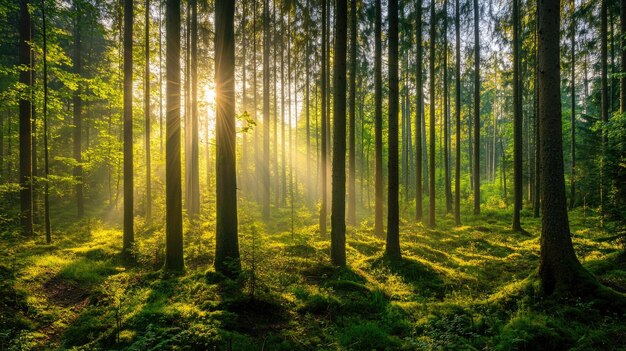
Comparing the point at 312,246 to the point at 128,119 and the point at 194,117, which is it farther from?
the point at 194,117

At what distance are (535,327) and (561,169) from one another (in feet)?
10.4

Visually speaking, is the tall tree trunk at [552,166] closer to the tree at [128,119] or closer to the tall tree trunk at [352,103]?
the tall tree trunk at [352,103]

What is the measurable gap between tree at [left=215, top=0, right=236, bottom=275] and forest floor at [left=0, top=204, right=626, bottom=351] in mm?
631

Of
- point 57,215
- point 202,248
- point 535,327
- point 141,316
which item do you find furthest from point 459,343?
point 57,215

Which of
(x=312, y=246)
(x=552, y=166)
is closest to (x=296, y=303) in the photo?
(x=312, y=246)

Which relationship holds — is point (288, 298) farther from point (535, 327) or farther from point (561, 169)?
point (561, 169)

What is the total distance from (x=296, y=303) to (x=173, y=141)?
18.4 feet

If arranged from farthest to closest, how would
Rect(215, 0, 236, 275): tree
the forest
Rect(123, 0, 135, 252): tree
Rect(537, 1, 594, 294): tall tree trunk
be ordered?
Rect(123, 0, 135, 252): tree < Rect(215, 0, 236, 275): tree < Rect(537, 1, 594, 294): tall tree trunk < the forest

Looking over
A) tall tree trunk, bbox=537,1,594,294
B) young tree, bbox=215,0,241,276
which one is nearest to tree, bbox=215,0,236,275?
young tree, bbox=215,0,241,276

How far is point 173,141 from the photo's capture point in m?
8.53

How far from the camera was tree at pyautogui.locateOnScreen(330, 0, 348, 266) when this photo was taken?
876 centimetres

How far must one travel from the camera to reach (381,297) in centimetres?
664

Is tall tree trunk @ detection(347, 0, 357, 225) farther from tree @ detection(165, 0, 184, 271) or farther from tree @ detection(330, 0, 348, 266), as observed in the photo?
tree @ detection(165, 0, 184, 271)

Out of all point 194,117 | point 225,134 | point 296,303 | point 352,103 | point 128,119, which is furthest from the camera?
point 194,117
